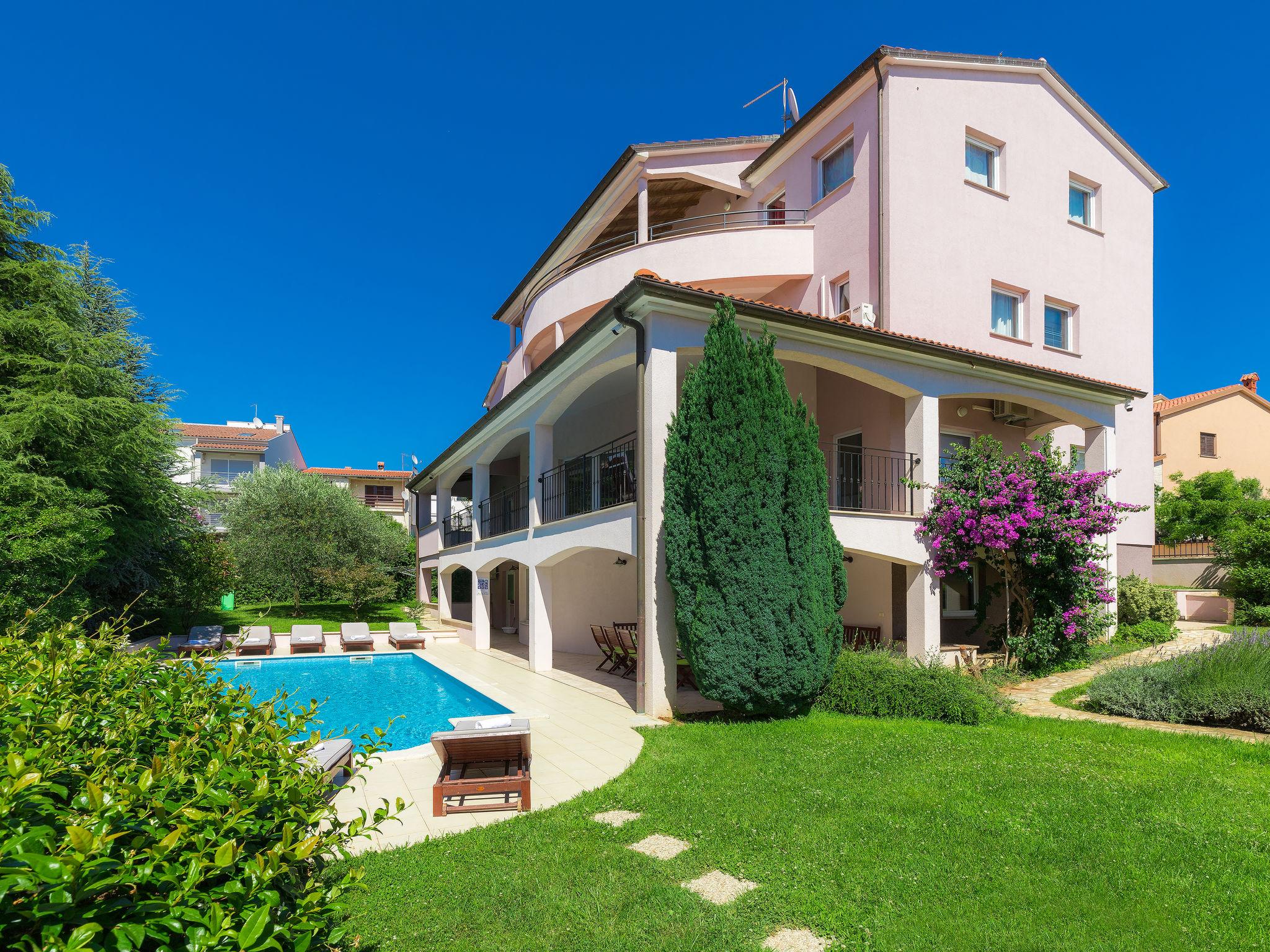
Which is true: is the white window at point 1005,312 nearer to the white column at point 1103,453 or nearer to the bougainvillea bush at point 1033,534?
the white column at point 1103,453

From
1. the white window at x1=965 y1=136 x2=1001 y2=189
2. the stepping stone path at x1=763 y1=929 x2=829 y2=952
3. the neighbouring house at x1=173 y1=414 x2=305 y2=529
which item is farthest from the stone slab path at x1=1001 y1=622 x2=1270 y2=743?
the neighbouring house at x1=173 y1=414 x2=305 y2=529

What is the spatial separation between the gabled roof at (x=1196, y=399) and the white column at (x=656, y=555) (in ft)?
106

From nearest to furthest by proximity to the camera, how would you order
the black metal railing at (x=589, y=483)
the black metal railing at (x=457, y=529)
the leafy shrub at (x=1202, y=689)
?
the leafy shrub at (x=1202, y=689), the black metal railing at (x=589, y=483), the black metal railing at (x=457, y=529)

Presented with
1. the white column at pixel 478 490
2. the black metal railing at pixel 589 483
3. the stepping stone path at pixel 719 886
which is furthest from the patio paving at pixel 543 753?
the white column at pixel 478 490

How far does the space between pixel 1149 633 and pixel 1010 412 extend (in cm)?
532

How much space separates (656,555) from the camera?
10344mm

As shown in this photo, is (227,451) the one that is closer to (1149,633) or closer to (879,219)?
(879,219)

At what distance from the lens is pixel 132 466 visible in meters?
16.3

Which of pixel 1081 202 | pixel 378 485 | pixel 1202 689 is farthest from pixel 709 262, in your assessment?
pixel 378 485

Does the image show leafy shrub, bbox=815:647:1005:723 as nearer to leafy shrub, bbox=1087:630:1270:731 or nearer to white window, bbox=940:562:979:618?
leafy shrub, bbox=1087:630:1270:731

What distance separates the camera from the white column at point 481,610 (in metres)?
20.6

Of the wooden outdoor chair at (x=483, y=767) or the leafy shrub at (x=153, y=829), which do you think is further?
the wooden outdoor chair at (x=483, y=767)

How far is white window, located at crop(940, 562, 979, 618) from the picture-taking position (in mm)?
16406

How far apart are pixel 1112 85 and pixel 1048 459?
12.8m
